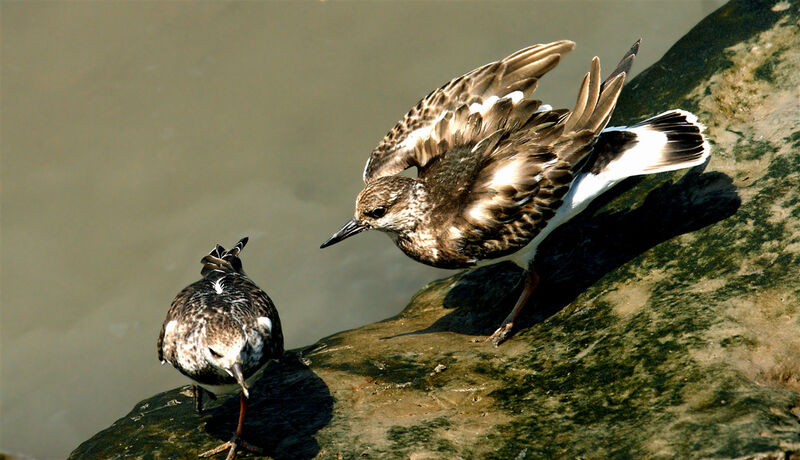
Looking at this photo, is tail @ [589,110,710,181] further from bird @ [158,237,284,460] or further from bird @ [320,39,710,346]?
bird @ [158,237,284,460]

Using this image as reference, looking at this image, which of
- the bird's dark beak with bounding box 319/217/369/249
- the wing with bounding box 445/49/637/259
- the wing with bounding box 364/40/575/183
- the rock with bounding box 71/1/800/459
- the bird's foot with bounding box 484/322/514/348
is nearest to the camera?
A: the rock with bounding box 71/1/800/459

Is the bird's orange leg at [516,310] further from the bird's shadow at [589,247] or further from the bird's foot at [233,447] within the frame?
the bird's foot at [233,447]

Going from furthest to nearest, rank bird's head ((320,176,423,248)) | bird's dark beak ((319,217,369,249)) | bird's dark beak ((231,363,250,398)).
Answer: bird's dark beak ((319,217,369,249)) < bird's head ((320,176,423,248)) < bird's dark beak ((231,363,250,398))

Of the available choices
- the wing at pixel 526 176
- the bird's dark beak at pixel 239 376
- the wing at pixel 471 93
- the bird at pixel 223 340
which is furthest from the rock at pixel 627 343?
the wing at pixel 471 93

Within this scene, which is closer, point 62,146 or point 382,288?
point 382,288

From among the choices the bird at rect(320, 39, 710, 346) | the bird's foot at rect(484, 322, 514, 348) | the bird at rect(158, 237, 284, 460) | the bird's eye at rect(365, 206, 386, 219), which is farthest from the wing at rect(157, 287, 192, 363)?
the bird's foot at rect(484, 322, 514, 348)

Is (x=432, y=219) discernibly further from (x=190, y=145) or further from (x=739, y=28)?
(x=190, y=145)

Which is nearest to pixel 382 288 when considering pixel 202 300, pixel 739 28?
pixel 202 300
